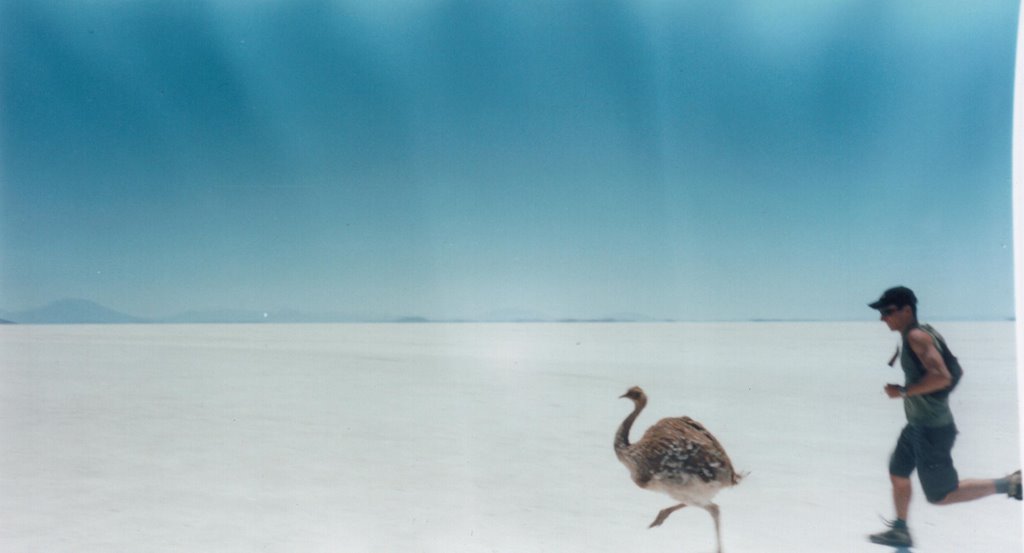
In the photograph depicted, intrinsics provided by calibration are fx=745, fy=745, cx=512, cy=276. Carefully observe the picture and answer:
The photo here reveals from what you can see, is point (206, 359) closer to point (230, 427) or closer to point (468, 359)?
point (468, 359)

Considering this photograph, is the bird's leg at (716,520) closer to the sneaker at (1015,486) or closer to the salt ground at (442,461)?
the salt ground at (442,461)

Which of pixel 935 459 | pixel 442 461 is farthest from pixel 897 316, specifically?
pixel 442 461

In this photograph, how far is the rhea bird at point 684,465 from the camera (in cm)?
364

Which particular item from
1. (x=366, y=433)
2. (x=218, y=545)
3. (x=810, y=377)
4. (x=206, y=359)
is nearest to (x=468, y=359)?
(x=206, y=359)

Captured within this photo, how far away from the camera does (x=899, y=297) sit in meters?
3.74

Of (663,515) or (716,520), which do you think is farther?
(663,515)

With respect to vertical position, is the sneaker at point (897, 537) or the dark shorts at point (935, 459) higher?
the dark shorts at point (935, 459)

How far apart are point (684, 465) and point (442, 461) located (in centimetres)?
253

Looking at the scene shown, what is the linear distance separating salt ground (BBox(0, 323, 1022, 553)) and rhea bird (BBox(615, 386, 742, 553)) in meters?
0.40

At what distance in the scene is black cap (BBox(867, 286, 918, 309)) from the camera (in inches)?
147

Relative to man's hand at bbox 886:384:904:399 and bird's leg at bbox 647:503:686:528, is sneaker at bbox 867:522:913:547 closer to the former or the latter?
man's hand at bbox 886:384:904:399

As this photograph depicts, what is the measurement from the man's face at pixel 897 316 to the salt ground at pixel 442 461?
1.20m

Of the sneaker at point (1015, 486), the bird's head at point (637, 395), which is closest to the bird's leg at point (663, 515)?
the bird's head at point (637, 395)

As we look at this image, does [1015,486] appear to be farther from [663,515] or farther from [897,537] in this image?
[663,515]
